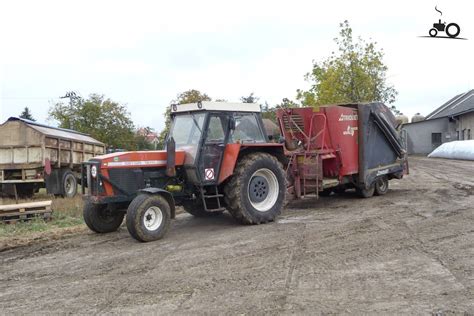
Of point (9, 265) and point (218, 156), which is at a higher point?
point (218, 156)

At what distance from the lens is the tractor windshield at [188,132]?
28.1 ft

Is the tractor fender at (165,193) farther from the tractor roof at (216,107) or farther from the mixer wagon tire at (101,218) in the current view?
the tractor roof at (216,107)

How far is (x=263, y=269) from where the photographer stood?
19.6 ft

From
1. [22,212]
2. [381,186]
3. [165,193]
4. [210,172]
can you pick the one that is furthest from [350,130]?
[22,212]

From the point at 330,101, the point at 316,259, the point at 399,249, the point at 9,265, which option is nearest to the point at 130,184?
the point at 9,265

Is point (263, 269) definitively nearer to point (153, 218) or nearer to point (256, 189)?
point (153, 218)

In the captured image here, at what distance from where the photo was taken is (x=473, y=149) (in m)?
27.4

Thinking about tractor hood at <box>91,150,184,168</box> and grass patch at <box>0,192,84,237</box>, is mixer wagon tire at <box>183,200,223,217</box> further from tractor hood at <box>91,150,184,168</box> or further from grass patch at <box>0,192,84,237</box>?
grass patch at <box>0,192,84,237</box>

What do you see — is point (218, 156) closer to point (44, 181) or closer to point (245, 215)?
point (245, 215)

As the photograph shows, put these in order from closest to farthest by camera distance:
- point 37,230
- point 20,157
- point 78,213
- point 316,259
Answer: point 316,259, point 37,230, point 78,213, point 20,157

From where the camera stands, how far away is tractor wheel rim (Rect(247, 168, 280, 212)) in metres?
9.10

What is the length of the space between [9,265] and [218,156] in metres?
3.68

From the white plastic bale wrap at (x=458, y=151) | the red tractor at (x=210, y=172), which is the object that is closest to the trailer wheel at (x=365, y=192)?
the red tractor at (x=210, y=172)

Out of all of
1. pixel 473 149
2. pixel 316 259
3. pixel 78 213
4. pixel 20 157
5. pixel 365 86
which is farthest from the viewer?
pixel 365 86
